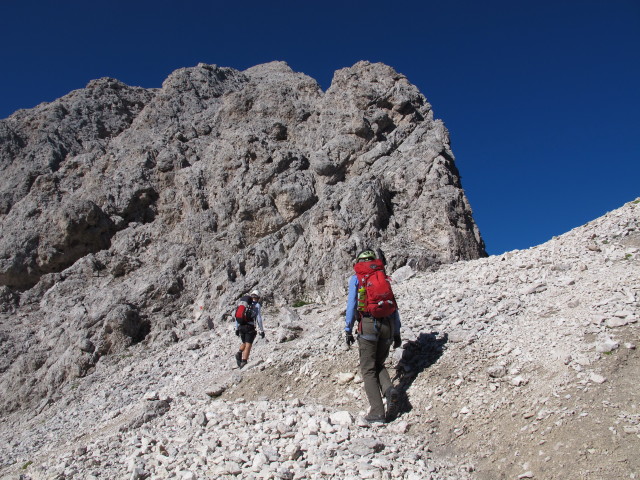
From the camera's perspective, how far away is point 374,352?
7.80 metres

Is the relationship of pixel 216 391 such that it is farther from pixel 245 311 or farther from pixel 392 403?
pixel 392 403

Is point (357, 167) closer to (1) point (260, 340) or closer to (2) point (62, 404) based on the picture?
(1) point (260, 340)

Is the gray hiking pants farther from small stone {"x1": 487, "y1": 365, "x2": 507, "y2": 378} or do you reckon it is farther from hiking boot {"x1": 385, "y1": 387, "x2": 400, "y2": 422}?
small stone {"x1": 487, "y1": 365, "x2": 507, "y2": 378}

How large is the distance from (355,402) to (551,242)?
29.9ft

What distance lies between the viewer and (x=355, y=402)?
27.7 ft

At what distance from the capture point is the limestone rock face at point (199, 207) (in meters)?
20.7

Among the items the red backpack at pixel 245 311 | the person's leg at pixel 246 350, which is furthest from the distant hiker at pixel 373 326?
the red backpack at pixel 245 311

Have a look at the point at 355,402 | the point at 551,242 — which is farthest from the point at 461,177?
the point at 355,402

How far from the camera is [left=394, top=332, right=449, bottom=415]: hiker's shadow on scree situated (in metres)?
8.36

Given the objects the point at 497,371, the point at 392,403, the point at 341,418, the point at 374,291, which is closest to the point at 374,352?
A: the point at 392,403

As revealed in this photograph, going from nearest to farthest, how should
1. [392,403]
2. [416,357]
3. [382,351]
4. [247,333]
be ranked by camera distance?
[392,403], [382,351], [416,357], [247,333]

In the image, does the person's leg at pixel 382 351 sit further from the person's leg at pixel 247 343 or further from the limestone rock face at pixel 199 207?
the limestone rock face at pixel 199 207

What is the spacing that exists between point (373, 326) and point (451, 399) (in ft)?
5.59

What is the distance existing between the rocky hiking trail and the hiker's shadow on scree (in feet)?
0.12
